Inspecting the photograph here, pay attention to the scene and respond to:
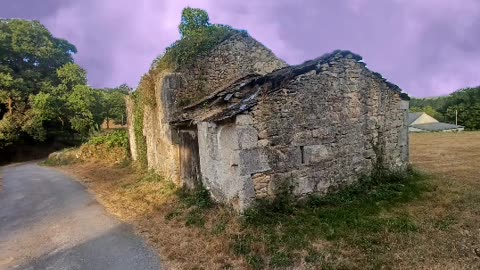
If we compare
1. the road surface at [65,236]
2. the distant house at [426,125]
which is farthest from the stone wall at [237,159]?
the distant house at [426,125]

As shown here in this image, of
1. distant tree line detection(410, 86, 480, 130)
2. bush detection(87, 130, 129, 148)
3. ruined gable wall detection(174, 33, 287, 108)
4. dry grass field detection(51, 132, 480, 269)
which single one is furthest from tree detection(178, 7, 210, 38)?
distant tree line detection(410, 86, 480, 130)

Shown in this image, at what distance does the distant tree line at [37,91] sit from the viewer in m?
28.4

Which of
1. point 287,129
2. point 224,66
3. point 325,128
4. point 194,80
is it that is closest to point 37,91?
point 194,80

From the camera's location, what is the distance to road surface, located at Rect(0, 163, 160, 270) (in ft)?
22.4

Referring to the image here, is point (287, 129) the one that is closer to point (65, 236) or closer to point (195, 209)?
point (195, 209)

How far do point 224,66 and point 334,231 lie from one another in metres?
8.26

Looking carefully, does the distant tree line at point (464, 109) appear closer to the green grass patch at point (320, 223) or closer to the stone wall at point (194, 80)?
the stone wall at point (194, 80)

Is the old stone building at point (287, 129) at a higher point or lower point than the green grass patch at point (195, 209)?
higher

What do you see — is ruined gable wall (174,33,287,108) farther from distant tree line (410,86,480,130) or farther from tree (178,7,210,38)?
distant tree line (410,86,480,130)

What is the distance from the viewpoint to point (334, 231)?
7.05 meters

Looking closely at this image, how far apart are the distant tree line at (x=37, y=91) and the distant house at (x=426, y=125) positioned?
4991cm

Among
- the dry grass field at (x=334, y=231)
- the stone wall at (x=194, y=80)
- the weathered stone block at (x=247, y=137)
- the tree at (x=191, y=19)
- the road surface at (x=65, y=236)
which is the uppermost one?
the tree at (x=191, y=19)

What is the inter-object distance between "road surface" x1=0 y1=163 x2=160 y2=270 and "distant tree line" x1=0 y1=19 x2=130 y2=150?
54.6 feet

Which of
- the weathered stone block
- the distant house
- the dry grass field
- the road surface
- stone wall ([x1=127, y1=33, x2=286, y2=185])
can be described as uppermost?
stone wall ([x1=127, y1=33, x2=286, y2=185])
